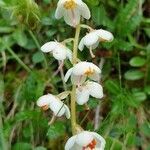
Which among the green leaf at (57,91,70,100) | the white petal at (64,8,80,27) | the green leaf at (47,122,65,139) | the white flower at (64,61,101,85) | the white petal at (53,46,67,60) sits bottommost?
the green leaf at (47,122,65,139)

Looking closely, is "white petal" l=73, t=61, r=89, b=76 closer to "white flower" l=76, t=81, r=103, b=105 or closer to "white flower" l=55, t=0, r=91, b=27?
"white flower" l=76, t=81, r=103, b=105

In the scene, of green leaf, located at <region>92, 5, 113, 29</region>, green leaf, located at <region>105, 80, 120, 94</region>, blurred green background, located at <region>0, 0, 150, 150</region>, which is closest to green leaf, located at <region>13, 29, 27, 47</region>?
blurred green background, located at <region>0, 0, 150, 150</region>

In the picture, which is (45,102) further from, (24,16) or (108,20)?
(108,20)

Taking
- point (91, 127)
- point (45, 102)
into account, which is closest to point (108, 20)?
point (91, 127)

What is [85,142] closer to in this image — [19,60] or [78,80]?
[78,80]

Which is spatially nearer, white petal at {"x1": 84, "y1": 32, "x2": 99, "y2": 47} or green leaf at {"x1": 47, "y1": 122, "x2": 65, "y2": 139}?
white petal at {"x1": 84, "y1": 32, "x2": 99, "y2": 47}

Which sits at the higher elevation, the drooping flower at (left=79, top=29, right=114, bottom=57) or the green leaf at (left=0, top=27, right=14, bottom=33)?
the drooping flower at (left=79, top=29, right=114, bottom=57)

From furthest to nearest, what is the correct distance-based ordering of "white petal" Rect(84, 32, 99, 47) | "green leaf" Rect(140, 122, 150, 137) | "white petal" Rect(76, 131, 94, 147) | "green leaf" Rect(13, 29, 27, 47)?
"green leaf" Rect(13, 29, 27, 47) → "green leaf" Rect(140, 122, 150, 137) → "white petal" Rect(84, 32, 99, 47) → "white petal" Rect(76, 131, 94, 147)
